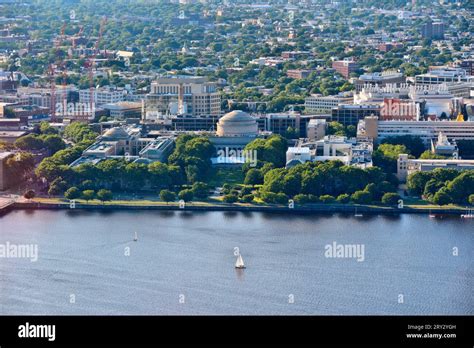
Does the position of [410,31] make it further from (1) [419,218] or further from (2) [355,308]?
(2) [355,308]

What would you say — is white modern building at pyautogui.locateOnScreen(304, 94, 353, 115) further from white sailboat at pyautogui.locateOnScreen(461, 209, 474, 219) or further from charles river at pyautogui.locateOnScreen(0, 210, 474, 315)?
charles river at pyautogui.locateOnScreen(0, 210, 474, 315)

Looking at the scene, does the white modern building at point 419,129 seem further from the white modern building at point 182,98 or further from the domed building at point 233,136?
the white modern building at point 182,98

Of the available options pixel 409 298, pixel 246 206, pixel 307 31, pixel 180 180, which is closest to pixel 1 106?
pixel 180 180

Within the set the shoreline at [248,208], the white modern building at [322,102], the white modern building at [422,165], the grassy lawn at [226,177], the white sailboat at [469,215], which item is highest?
the white modern building at [322,102]

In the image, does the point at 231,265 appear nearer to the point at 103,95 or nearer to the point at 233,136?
the point at 233,136

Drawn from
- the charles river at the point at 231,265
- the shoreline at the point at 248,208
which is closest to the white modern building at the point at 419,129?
the shoreline at the point at 248,208

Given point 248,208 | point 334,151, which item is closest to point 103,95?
point 334,151

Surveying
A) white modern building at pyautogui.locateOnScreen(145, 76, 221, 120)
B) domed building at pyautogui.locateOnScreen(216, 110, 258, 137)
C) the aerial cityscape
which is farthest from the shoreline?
white modern building at pyautogui.locateOnScreen(145, 76, 221, 120)
